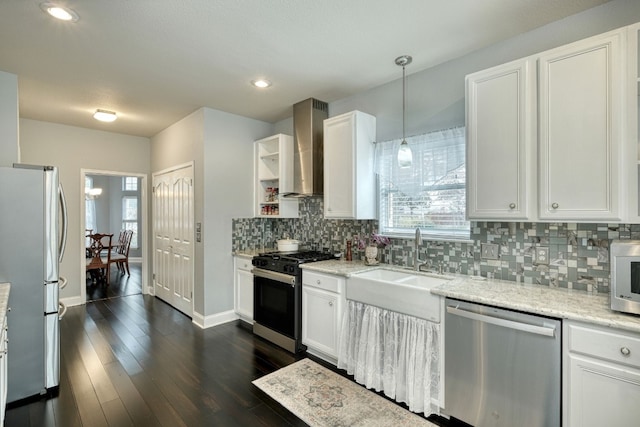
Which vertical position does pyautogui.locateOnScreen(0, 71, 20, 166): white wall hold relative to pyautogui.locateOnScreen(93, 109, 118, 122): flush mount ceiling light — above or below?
below

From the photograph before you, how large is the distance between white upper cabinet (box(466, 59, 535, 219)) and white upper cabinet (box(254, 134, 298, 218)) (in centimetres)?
231

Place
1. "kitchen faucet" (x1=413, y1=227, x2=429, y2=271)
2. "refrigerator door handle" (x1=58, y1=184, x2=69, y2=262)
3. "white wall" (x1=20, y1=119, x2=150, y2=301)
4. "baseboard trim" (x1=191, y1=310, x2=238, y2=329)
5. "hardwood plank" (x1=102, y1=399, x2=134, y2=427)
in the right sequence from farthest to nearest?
"white wall" (x1=20, y1=119, x2=150, y2=301) → "baseboard trim" (x1=191, y1=310, x2=238, y2=329) → "kitchen faucet" (x1=413, y1=227, x2=429, y2=271) → "refrigerator door handle" (x1=58, y1=184, x2=69, y2=262) → "hardwood plank" (x1=102, y1=399, x2=134, y2=427)

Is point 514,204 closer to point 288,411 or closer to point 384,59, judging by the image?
point 384,59

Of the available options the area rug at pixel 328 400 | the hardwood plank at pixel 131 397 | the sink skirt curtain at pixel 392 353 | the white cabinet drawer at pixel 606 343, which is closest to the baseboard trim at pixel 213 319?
the hardwood plank at pixel 131 397

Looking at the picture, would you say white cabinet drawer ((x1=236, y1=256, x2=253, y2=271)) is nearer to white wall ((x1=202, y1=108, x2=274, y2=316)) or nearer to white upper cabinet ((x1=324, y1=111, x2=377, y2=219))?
white wall ((x1=202, y1=108, x2=274, y2=316))

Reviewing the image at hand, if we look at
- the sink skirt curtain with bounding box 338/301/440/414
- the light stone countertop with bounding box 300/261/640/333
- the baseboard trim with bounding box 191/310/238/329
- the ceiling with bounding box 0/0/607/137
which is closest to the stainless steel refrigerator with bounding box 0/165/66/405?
the ceiling with bounding box 0/0/607/137

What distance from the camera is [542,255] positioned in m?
2.23

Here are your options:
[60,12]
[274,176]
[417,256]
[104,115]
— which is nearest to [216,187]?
[274,176]

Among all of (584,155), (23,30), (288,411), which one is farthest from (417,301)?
(23,30)

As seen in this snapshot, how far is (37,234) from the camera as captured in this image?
239 cm

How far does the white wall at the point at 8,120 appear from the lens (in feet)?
9.27

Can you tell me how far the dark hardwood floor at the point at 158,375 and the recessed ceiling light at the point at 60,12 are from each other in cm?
270

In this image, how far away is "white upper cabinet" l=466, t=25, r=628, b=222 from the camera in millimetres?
1737

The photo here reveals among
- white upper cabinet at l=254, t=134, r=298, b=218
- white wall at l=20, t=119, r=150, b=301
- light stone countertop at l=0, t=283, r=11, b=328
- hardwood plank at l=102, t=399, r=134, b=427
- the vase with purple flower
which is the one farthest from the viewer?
white wall at l=20, t=119, r=150, b=301
